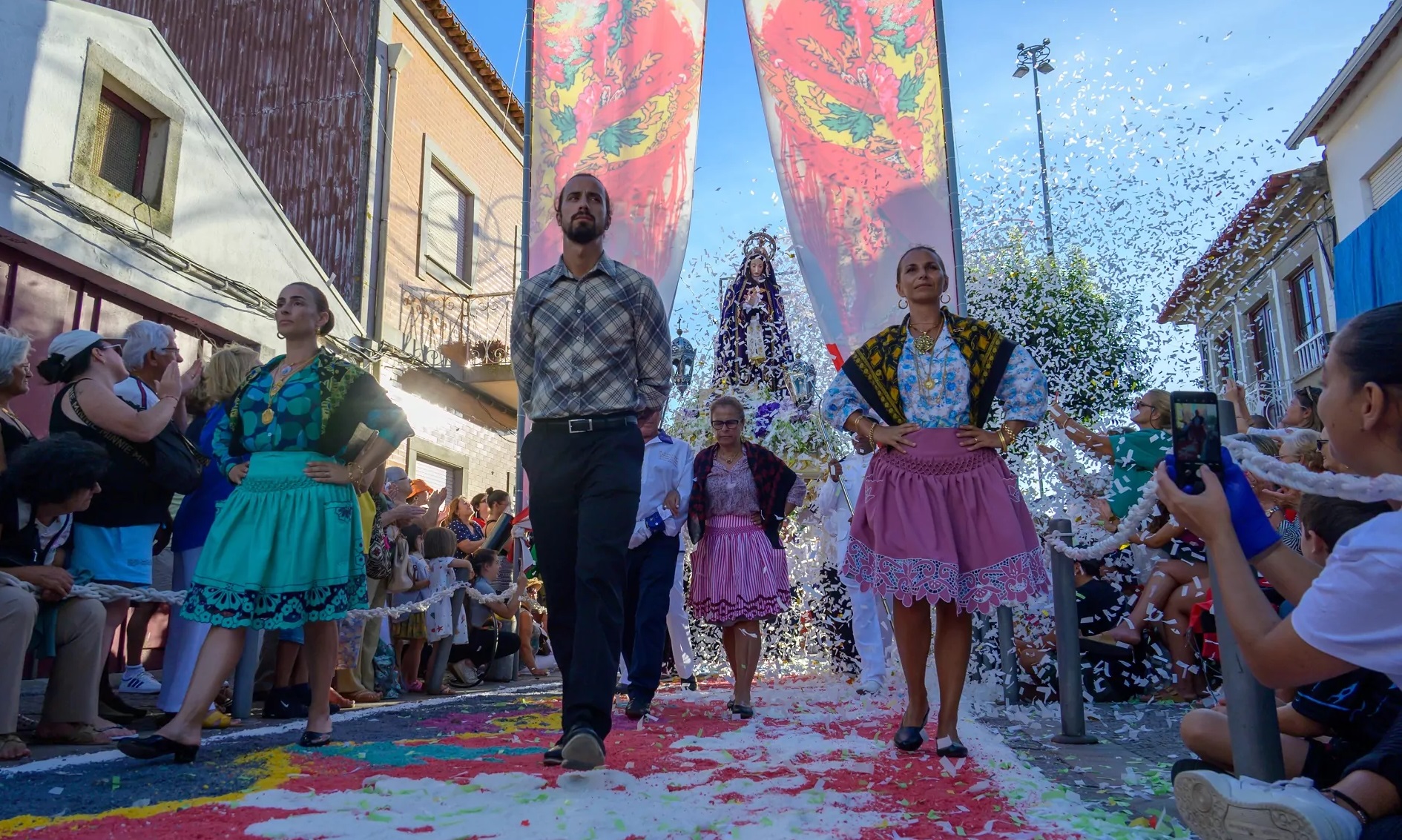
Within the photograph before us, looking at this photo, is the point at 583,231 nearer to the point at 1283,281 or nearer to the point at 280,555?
the point at 280,555

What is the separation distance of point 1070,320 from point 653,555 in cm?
296

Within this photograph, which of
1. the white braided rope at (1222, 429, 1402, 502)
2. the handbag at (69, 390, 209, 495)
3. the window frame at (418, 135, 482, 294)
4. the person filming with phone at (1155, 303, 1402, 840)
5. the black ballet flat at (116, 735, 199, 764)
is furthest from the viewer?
the window frame at (418, 135, 482, 294)

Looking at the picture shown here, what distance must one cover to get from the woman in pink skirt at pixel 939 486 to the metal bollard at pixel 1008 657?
47.0 inches

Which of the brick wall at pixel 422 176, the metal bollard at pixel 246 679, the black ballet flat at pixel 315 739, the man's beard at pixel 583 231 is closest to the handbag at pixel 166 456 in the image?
the metal bollard at pixel 246 679

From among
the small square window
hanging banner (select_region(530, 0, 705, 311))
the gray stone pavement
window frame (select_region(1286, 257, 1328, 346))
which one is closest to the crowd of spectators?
hanging banner (select_region(530, 0, 705, 311))

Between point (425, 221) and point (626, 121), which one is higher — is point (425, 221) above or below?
above

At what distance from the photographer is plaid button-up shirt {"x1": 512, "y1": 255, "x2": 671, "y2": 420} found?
11.3 feet

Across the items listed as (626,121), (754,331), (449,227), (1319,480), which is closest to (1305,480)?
(1319,480)

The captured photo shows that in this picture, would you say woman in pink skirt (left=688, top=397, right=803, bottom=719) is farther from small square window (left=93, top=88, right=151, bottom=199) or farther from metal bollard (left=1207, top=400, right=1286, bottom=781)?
small square window (left=93, top=88, right=151, bottom=199)

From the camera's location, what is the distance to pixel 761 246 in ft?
30.0

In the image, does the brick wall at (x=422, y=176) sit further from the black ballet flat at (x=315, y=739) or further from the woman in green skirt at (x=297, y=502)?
the black ballet flat at (x=315, y=739)

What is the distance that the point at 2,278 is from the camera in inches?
296

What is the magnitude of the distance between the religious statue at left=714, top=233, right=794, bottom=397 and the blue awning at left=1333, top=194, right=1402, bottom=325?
5.30 m

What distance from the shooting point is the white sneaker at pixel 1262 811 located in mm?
1641
